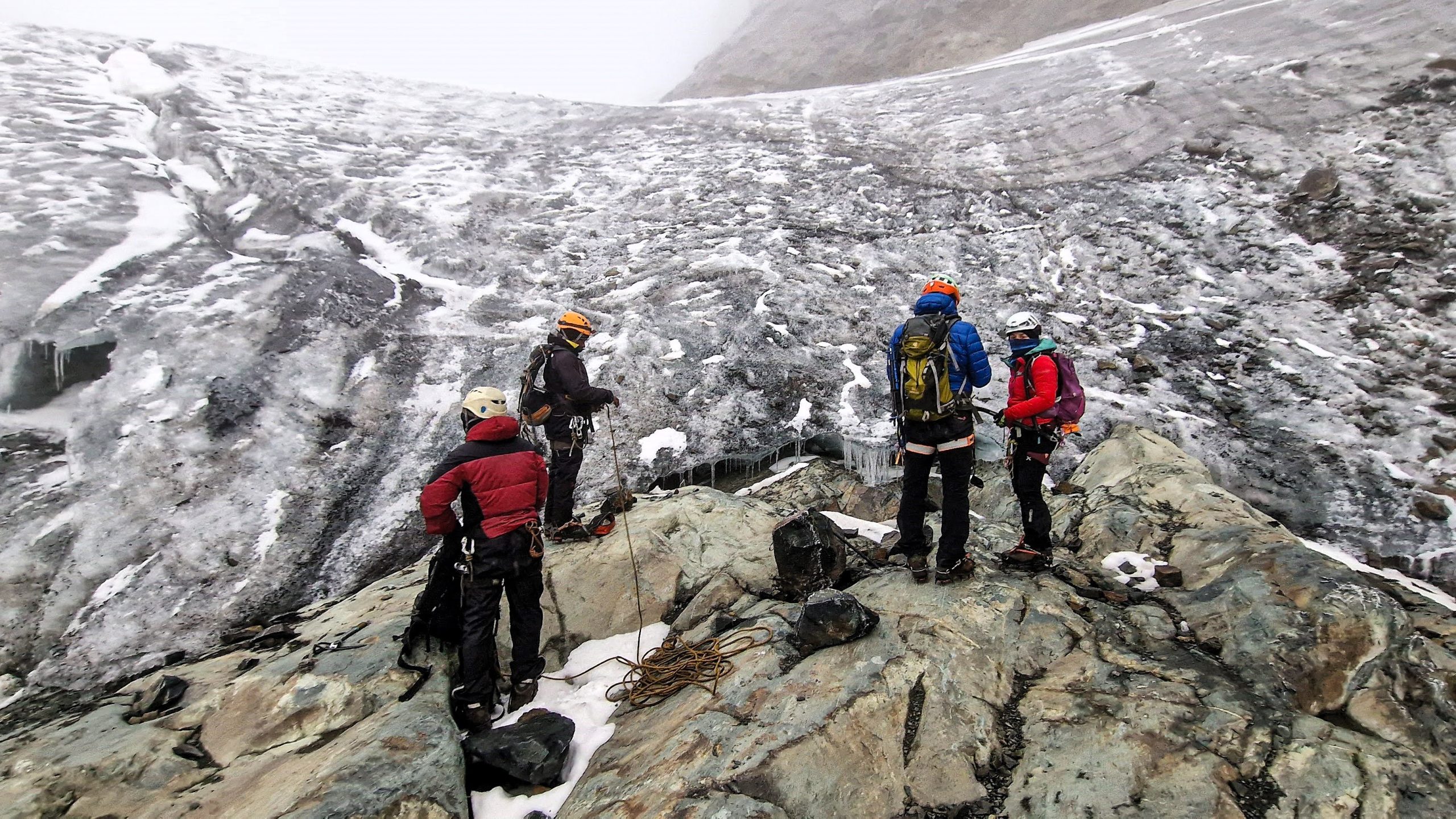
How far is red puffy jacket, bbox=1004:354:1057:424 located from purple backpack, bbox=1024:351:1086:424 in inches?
0.9

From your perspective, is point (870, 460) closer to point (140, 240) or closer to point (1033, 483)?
point (1033, 483)

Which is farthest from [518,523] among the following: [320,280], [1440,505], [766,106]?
[766,106]

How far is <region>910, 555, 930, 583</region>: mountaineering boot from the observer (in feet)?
13.5

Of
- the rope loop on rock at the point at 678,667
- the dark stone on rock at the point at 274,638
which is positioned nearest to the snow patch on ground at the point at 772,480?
the rope loop on rock at the point at 678,667

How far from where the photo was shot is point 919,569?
4.10m

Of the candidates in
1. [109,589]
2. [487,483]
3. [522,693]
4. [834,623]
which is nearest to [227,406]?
[109,589]

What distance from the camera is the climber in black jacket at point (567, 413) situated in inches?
200

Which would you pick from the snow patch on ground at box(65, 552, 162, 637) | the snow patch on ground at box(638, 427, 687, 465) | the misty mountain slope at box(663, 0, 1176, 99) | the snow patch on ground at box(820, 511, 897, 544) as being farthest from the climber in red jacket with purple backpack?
the misty mountain slope at box(663, 0, 1176, 99)

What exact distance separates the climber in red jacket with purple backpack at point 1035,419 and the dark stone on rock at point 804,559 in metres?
1.22

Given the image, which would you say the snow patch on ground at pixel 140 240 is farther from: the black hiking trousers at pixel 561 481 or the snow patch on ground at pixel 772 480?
the snow patch on ground at pixel 772 480

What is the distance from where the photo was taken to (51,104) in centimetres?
1016

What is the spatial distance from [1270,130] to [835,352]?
8.55 m

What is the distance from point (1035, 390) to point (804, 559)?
199 centimetres

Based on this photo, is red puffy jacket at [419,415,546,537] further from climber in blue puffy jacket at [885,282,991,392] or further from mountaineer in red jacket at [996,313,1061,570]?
mountaineer in red jacket at [996,313,1061,570]
